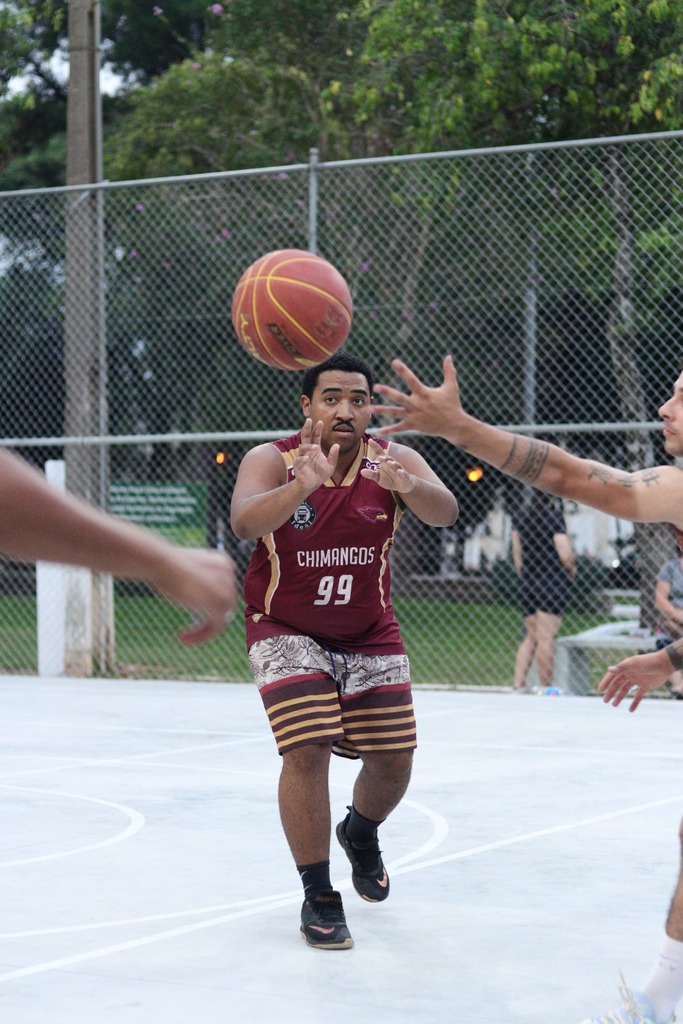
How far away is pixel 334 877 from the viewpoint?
573cm

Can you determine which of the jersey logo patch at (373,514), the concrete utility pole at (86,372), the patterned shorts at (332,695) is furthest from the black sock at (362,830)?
the concrete utility pole at (86,372)

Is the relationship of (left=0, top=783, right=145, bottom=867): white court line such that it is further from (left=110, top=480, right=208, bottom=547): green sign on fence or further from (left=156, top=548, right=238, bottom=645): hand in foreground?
(left=110, top=480, right=208, bottom=547): green sign on fence

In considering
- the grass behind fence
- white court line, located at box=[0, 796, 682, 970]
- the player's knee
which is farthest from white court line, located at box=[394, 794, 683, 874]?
the grass behind fence

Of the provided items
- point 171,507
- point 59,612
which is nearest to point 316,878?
point 171,507

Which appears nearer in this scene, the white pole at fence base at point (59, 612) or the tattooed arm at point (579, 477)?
the tattooed arm at point (579, 477)

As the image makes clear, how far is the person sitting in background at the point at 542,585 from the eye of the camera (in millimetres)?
12133

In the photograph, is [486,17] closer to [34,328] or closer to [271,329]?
[34,328]

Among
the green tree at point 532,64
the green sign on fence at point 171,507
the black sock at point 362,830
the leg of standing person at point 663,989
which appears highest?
the green tree at point 532,64

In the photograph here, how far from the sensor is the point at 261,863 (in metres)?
5.93

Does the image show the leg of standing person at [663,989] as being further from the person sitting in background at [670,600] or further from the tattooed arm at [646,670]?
the person sitting in background at [670,600]

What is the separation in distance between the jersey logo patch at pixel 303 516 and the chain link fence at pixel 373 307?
5375 millimetres

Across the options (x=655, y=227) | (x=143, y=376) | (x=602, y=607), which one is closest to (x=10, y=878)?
(x=655, y=227)

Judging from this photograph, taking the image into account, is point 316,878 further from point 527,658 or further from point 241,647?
point 241,647

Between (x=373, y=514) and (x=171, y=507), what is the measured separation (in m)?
7.80
